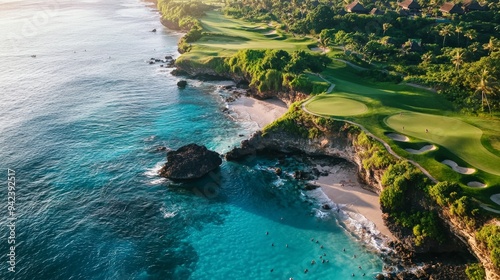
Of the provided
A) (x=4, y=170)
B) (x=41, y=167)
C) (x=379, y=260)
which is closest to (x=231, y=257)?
(x=379, y=260)

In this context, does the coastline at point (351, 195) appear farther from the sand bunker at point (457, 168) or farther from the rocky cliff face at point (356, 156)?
the sand bunker at point (457, 168)

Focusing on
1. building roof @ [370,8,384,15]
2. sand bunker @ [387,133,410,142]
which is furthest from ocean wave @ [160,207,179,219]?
building roof @ [370,8,384,15]

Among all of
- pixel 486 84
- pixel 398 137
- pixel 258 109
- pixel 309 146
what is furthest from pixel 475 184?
pixel 258 109

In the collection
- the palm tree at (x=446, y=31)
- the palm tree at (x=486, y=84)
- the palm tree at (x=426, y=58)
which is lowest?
the palm tree at (x=426, y=58)

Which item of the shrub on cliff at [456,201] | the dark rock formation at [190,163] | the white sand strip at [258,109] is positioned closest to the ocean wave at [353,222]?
the shrub on cliff at [456,201]

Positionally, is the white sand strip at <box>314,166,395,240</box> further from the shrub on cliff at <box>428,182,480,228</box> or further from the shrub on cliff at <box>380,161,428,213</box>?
the shrub on cliff at <box>428,182,480,228</box>

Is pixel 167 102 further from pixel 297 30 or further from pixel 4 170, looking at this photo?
pixel 297 30

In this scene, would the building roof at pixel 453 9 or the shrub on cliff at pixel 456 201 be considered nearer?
the shrub on cliff at pixel 456 201

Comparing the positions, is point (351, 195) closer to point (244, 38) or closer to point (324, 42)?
point (324, 42)
